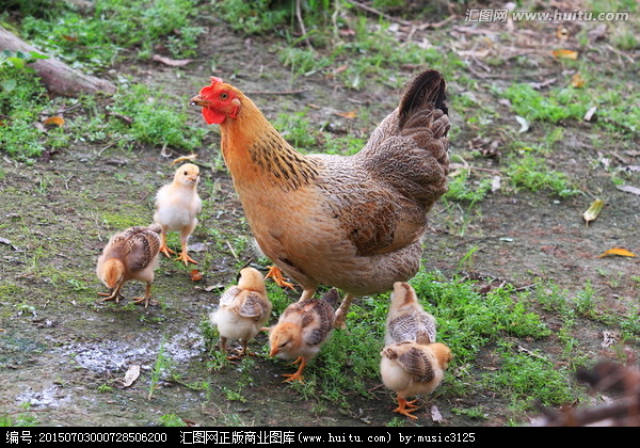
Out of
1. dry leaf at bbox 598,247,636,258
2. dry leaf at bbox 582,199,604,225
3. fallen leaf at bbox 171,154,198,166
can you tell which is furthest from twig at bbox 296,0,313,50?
dry leaf at bbox 598,247,636,258

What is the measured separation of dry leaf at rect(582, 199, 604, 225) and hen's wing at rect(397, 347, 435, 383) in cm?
381

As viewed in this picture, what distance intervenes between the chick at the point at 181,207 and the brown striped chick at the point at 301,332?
4.67ft

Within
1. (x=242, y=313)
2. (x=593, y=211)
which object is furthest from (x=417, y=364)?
(x=593, y=211)

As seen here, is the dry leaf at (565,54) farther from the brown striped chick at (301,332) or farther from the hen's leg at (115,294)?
the hen's leg at (115,294)

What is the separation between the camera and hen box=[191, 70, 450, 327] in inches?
198

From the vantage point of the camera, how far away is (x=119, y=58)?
29.8 ft

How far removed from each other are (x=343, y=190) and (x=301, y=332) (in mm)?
1099

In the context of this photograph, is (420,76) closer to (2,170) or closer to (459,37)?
(2,170)

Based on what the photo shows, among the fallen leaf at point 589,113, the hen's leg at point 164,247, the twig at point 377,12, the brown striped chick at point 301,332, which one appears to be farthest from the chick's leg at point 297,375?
the twig at point 377,12

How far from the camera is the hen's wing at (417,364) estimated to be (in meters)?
4.61

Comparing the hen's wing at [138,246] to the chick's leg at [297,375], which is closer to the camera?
the chick's leg at [297,375]

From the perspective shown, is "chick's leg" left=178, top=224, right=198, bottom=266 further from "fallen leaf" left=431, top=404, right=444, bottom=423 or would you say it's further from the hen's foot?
"fallen leaf" left=431, top=404, right=444, bottom=423

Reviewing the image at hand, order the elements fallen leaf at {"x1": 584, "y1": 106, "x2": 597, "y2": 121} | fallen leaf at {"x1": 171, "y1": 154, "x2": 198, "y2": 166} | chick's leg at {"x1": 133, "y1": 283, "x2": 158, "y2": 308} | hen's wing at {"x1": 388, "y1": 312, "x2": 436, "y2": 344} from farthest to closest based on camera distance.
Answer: fallen leaf at {"x1": 584, "y1": 106, "x2": 597, "y2": 121} < fallen leaf at {"x1": 171, "y1": 154, "x2": 198, "y2": 166} < chick's leg at {"x1": 133, "y1": 283, "x2": 158, "y2": 308} < hen's wing at {"x1": 388, "y1": 312, "x2": 436, "y2": 344}

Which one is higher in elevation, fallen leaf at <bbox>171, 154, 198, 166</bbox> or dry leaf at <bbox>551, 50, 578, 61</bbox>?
dry leaf at <bbox>551, 50, 578, 61</bbox>
